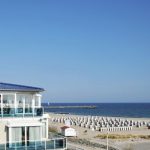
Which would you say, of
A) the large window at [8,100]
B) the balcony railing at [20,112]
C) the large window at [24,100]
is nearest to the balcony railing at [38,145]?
the balcony railing at [20,112]

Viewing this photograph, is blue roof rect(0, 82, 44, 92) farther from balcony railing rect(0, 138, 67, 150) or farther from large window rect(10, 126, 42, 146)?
balcony railing rect(0, 138, 67, 150)

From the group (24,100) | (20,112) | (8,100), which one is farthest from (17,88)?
(20,112)

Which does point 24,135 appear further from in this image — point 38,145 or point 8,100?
point 8,100

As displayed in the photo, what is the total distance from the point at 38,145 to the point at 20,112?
214cm

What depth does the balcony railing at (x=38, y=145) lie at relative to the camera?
2439 centimetres

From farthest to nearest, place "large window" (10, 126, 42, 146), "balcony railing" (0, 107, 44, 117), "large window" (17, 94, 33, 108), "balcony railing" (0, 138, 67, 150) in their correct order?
"large window" (17, 94, 33, 108) → "balcony railing" (0, 107, 44, 117) → "large window" (10, 126, 42, 146) → "balcony railing" (0, 138, 67, 150)

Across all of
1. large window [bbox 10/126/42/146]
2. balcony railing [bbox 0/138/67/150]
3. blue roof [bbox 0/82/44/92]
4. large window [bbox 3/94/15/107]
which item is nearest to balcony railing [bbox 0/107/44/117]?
large window [bbox 3/94/15/107]

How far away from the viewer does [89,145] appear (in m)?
43.9

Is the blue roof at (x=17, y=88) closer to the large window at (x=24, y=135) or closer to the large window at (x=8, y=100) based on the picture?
the large window at (x=8, y=100)

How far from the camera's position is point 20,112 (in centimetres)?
2559

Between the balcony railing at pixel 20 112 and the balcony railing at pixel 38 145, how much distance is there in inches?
64.3

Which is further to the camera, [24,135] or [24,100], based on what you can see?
[24,100]

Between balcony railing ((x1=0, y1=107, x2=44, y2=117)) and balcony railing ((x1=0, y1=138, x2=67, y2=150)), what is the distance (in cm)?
163

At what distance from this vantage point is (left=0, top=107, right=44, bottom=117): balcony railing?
991 inches
